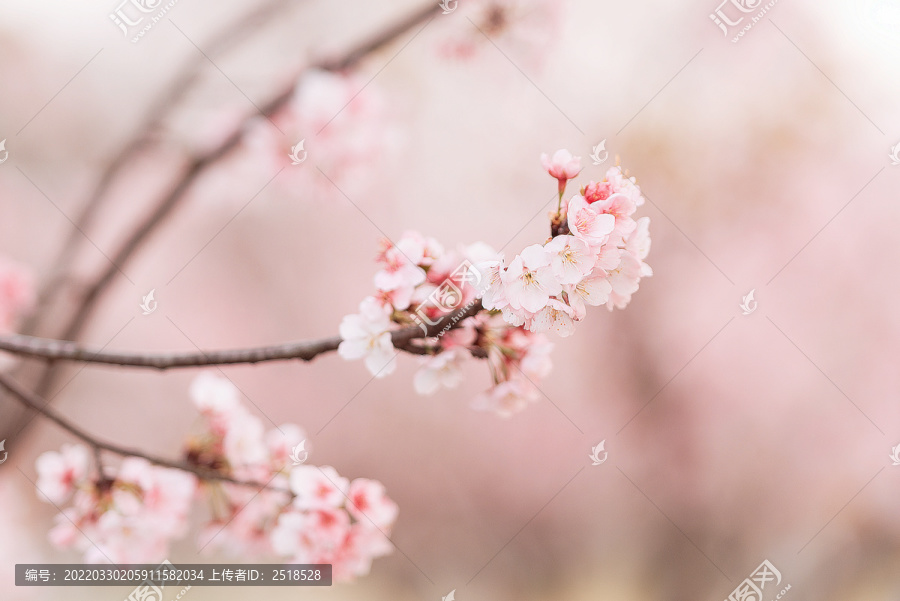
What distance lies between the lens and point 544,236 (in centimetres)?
142

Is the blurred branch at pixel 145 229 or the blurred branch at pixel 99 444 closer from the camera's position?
the blurred branch at pixel 99 444

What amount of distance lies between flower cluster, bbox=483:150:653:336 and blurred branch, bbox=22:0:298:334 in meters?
0.98

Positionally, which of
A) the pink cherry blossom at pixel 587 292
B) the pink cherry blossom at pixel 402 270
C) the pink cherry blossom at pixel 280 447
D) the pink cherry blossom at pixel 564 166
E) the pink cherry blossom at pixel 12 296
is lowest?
the pink cherry blossom at pixel 587 292

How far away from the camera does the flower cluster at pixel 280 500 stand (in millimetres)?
706

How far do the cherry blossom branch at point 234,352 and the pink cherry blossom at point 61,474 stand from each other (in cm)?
27

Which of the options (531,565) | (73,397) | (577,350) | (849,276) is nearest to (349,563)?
(531,565)

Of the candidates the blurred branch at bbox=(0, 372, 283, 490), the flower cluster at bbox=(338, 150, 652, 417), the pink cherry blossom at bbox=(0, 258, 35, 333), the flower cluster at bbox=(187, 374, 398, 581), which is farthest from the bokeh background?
the flower cluster at bbox=(338, 150, 652, 417)

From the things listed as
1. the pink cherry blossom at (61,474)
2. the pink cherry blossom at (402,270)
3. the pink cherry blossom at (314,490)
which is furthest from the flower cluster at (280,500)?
the pink cherry blossom at (402,270)

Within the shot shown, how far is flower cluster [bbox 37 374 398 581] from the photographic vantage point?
71cm

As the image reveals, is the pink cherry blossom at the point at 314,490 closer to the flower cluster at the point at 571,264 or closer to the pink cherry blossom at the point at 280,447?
the pink cherry blossom at the point at 280,447

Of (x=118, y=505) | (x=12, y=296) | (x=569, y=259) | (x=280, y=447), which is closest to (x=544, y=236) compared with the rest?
(x=280, y=447)

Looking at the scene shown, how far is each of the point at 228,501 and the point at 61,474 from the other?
24 centimetres

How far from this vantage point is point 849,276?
140 cm

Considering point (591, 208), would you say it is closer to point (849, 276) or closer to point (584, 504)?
point (584, 504)
